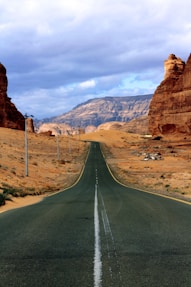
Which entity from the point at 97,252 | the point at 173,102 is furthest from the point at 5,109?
the point at 97,252

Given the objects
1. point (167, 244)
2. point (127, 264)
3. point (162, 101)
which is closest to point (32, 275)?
point (127, 264)

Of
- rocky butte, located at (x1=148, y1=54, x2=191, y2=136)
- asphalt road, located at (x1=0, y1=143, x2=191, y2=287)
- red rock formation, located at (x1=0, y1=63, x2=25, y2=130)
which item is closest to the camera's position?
asphalt road, located at (x1=0, y1=143, x2=191, y2=287)

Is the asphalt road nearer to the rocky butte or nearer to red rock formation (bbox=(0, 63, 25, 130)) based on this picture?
the rocky butte

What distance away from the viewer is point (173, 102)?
11419 cm

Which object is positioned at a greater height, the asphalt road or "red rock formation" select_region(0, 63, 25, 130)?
"red rock formation" select_region(0, 63, 25, 130)

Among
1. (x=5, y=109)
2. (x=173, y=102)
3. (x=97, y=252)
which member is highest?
(x=173, y=102)

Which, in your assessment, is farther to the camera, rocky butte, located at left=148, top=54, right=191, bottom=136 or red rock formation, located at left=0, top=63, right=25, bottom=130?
red rock formation, located at left=0, top=63, right=25, bottom=130

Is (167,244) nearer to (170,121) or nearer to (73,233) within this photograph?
(73,233)

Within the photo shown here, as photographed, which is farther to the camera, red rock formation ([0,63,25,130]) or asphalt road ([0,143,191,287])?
red rock formation ([0,63,25,130])

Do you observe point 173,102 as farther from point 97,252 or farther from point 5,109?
point 97,252

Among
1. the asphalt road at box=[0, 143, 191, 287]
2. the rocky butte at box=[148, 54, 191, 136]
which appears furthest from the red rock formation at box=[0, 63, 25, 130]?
the asphalt road at box=[0, 143, 191, 287]

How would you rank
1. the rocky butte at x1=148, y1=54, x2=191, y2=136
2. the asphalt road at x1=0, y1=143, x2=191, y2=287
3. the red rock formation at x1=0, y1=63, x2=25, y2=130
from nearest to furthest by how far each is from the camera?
1. the asphalt road at x1=0, y1=143, x2=191, y2=287
2. the rocky butte at x1=148, y1=54, x2=191, y2=136
3. the red rock formation at x1=0, y1=63, x2=25, y2=130

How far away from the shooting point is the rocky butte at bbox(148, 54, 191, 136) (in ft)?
357

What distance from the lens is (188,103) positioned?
107812 mm
